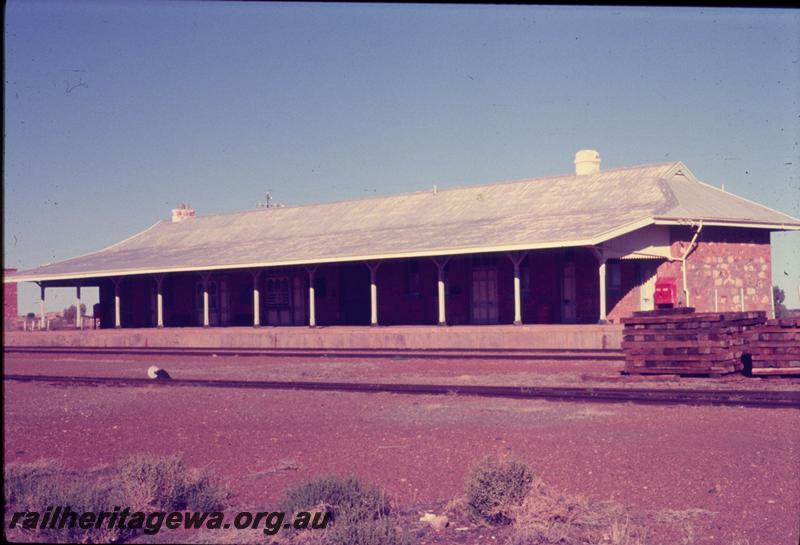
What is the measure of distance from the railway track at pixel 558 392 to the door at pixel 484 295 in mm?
15847

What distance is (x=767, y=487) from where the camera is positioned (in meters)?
7.70

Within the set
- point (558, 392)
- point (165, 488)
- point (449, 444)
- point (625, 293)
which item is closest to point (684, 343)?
point (558, 392)

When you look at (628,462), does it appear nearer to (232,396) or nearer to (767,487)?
(767,487)

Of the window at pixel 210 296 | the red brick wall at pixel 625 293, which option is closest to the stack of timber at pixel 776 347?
the red brick wall at pixel 625 293

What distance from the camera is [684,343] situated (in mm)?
15891

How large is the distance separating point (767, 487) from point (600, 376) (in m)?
8.45

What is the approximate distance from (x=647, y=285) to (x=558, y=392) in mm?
16999

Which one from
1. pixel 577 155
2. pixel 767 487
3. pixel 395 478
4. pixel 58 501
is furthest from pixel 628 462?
pixel 577 155

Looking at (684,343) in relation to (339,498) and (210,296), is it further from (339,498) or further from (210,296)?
(210,296)

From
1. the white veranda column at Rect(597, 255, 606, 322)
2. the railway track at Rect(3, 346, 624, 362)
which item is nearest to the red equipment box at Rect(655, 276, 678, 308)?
the railway track at Rect(3, 346, 624, 362)

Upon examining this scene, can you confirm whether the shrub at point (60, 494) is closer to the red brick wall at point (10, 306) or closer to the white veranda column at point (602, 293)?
the white veranda column at point (602, 293)

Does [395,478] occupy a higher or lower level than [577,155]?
lower

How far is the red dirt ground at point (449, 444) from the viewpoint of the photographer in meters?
7.59

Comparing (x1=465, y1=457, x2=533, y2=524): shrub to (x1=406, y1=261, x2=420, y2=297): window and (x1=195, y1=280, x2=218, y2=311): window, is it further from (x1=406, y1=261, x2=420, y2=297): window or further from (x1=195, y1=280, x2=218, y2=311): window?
(x1=195, y1=280, x2=218, y2=311): window
